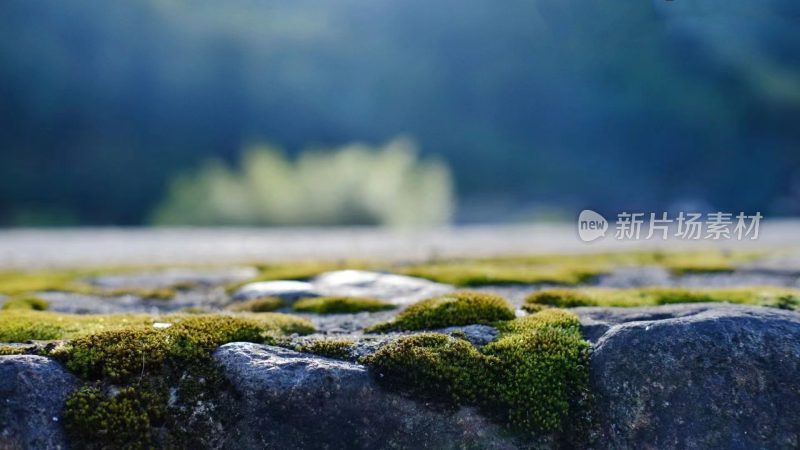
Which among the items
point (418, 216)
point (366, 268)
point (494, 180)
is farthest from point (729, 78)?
point (366, 268)

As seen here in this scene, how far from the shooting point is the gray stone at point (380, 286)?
11109 mm

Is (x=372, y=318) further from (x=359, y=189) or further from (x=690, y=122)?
(x=690, y=122)

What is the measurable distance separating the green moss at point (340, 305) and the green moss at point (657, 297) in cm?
208

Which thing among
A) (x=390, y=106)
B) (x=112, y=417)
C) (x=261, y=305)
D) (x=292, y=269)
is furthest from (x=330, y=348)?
(x=390, y=106)

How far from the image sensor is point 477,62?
325ft

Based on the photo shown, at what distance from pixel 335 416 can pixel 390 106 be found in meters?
89.3

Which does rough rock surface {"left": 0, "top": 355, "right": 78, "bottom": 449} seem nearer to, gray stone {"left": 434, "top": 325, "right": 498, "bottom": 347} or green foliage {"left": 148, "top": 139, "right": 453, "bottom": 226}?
gray stone {"left": 434, "top": 325, "right": 498, "bottom": 347}

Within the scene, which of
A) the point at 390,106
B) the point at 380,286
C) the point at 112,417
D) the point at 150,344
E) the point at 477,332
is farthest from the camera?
the point at 390,106

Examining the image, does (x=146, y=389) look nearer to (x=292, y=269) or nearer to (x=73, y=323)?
(x=73, y=323)

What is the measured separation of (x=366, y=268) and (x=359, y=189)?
33.1 meters

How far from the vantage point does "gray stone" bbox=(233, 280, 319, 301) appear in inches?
435

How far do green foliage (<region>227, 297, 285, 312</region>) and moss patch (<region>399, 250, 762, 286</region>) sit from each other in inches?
155

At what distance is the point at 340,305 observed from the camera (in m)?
10.2

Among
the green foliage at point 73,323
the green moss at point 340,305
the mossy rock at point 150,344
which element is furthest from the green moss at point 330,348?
the green moss at point 340,305
